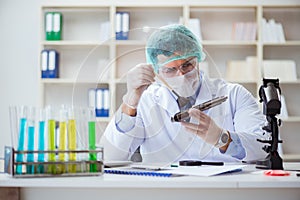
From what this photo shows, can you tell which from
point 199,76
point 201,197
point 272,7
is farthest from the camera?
point 272,7

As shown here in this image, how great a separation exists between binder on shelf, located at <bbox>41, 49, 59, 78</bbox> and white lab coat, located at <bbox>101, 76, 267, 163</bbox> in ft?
8.79

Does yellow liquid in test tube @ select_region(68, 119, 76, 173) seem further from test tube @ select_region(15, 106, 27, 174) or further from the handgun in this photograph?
the handgun

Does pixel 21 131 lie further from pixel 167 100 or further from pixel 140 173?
pixel 167 100

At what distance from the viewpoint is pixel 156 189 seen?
1.38 metres

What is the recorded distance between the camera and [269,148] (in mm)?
1894

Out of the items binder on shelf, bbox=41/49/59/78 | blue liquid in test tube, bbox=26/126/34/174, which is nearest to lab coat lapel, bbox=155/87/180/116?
blue liquid in test tube, bbox=26/126/34/174

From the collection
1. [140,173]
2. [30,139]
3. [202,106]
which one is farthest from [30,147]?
[202,106]

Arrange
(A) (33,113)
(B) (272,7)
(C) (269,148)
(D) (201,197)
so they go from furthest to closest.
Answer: (B) (272,7) → (C) (269,148) → (A) (33,113) → (D) (201,197)

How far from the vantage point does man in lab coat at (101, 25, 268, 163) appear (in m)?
1.97

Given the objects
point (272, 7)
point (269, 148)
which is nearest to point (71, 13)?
point (272, 7)

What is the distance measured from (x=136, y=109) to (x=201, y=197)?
0.72 meters

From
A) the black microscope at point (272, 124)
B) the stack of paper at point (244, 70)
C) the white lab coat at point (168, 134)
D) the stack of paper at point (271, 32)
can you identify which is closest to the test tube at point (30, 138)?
the white lab coat at point (168, 134)

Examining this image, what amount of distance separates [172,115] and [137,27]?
2821 mm

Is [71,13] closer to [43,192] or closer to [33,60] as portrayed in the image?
[33,60]
